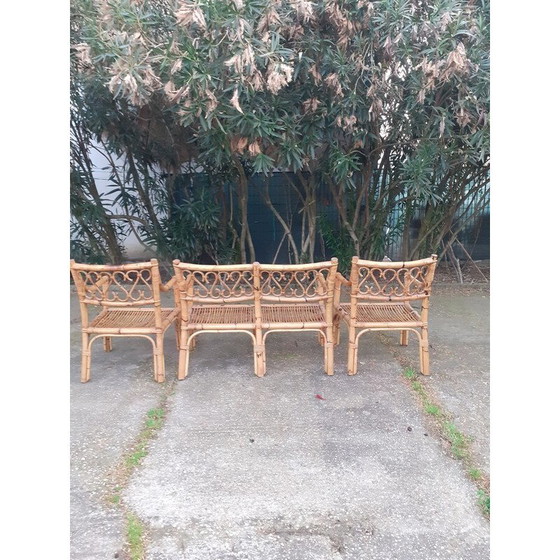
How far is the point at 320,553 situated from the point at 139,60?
2.97m

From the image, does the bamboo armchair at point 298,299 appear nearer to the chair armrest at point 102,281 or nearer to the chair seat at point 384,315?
the chair seat at point 384,315

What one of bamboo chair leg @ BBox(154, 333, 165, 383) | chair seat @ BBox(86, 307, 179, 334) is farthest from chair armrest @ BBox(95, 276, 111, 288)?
bamboo chair leg @ BBox(154, 333, 165, 383)

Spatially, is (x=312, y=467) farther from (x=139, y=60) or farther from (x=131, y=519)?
(x=139, y=60)

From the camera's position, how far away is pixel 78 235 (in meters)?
6.23

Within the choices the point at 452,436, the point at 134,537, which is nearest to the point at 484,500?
the point at 452,436

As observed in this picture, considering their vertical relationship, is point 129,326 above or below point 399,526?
above

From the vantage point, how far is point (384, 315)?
11.6 ft

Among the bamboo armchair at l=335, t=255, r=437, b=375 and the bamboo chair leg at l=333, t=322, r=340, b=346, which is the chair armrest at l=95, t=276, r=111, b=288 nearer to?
the bamboo armchair at l=335, t=255, r=437, b=375

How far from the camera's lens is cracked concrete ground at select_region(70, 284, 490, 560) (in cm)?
188

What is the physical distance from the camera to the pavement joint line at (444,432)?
2141 millimetres

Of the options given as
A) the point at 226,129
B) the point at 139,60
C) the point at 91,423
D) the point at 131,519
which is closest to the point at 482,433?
the point at 131,519

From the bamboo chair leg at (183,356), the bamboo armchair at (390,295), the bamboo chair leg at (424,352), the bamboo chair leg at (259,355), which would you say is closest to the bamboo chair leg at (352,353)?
the bamboo armchair at (390,295)

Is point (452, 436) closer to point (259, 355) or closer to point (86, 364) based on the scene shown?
point (259, 355)

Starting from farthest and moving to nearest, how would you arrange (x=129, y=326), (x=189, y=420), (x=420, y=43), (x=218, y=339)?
1. (x=218, y=339)
2. (x=420, y=43)
3. (x=129, y=326)
4. (x=189, y=420)
